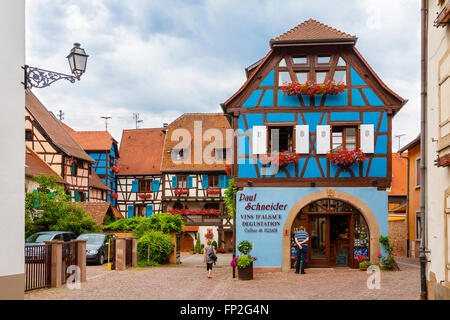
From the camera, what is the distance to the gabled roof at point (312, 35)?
1778cm

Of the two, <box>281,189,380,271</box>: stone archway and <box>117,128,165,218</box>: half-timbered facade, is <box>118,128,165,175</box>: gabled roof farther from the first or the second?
A: <box>281,189,380,271</box>: stone archway

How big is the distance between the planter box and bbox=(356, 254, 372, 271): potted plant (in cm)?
382

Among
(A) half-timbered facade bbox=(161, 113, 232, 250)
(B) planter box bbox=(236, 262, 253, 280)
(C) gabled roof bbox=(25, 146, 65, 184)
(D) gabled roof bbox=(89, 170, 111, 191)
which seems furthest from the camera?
(A) half-timbered facade bbox=(161, 113, 232, 250)

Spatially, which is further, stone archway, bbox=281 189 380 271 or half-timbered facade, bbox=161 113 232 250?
half-timbered facade, bbox=161 113 232 250

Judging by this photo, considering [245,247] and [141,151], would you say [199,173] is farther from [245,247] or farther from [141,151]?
[245,247]

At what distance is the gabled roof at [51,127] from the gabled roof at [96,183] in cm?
180

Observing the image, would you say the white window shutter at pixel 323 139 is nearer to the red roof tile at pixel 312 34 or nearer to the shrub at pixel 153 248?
the red roof tile at pixel 312 34

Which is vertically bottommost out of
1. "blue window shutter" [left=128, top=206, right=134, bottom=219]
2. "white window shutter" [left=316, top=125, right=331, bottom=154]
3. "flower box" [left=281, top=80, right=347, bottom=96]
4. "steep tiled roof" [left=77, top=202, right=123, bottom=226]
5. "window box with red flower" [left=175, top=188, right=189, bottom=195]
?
"blue window shutter" [left=128, top=206, right=134, bottom=219]

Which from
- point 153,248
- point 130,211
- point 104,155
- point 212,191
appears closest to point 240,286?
point 153,248

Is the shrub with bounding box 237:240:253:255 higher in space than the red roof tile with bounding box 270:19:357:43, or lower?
lower

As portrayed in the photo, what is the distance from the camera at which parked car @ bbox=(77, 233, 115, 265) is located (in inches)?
854

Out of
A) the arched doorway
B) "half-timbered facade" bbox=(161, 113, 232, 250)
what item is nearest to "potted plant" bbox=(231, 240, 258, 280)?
the arched doorway

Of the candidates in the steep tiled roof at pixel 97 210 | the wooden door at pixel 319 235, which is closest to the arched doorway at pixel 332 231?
the wooden door at pixel 319 235

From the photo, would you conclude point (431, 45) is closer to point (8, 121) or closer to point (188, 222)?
point (8, 121)
